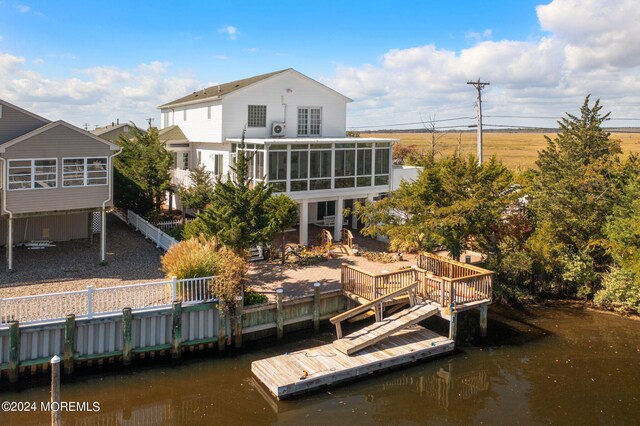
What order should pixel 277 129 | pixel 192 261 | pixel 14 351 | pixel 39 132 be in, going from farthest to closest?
pixel 277 129 → pixel 39 132 → pixel 192 261 → pixel 14 351

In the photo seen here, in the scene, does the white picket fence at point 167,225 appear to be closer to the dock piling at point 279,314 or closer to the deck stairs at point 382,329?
the dock piling at point 279,314

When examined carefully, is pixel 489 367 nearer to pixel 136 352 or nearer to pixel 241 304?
pixel 241 304

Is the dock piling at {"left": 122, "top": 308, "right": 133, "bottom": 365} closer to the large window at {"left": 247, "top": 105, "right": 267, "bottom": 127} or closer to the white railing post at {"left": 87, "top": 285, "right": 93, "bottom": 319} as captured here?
the white railing post at {"left": 87, "top": 285, "right": 93, "bottom": 319}

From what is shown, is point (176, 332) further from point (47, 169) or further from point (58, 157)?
point (58, 157)

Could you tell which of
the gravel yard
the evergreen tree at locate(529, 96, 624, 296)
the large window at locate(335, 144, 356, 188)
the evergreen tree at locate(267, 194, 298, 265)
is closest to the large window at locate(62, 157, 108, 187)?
the gravel yard

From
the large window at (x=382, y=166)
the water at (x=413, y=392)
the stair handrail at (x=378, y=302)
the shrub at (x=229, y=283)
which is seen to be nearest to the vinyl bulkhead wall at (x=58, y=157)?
the shrub at (x=229, y=283)

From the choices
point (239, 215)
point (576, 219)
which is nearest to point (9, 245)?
point (239, 215)
